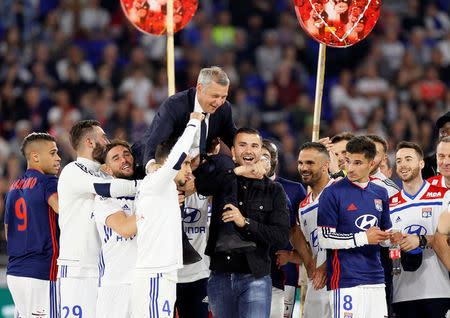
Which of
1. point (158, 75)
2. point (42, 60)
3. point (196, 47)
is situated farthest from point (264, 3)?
point (42, 60)

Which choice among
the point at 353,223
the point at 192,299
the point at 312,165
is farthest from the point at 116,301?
the point at 312,165

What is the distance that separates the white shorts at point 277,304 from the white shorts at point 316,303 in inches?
10.8

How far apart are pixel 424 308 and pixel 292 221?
1429mm

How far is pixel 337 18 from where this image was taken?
7.53 meters

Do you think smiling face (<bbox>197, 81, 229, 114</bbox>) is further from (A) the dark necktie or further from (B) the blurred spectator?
(B) the blurred spectator

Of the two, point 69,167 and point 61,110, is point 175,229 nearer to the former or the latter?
point 69,167

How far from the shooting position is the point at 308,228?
7676 millimetres

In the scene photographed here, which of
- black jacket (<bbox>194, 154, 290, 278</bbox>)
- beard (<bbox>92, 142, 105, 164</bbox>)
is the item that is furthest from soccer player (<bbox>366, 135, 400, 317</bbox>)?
beard (<bbox>92, 142, 105, 164</bbox>)

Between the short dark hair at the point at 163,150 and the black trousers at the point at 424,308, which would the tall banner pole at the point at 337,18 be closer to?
the short dark hair at the point at 163,150

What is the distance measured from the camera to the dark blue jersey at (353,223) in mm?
6680

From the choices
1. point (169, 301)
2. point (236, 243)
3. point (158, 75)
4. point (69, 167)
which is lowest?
point (169, 301)

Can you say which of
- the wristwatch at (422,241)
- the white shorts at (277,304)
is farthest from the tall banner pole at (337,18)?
the white shorts at (277,304)

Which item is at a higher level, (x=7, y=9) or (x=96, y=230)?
(x=7, y=9)

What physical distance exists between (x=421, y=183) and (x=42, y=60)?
352 inches
